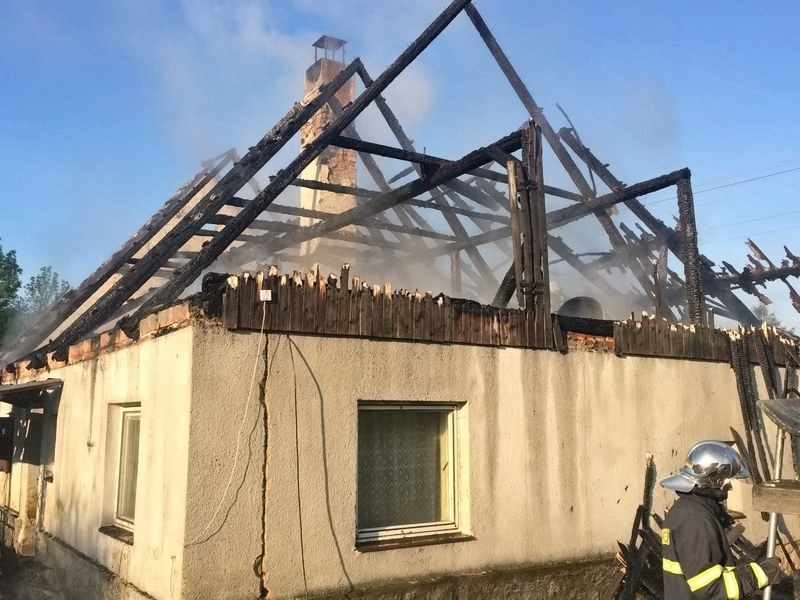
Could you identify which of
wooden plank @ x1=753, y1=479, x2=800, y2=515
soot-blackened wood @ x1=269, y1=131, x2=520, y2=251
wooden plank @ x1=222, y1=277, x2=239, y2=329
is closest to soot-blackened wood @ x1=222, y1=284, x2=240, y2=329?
wooden plank @ x1=222, y1=277, x2=239, y2=329

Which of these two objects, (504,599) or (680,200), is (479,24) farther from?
(504,599)

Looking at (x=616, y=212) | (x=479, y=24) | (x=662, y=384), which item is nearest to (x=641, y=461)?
(x=662, y=384)

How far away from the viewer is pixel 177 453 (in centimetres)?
523

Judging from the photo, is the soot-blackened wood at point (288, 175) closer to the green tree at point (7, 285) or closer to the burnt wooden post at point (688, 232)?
the burnt wooden post at point (688, 232)

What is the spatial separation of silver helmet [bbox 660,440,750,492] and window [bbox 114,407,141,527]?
5.08m

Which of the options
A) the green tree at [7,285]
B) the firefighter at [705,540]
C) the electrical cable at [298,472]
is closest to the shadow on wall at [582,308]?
the electrical cable at [298,472]

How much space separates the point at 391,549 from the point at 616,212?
9.40 m

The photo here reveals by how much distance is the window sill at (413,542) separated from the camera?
576 centimetres

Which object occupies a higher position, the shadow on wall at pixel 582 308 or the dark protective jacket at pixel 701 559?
the shadow on wall at pixel 582 308

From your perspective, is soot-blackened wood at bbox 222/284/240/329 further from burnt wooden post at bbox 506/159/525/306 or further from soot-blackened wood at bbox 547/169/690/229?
soot-blackened wood at bbox 547/169/690/229

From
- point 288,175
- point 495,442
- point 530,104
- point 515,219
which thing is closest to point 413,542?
point 495,442

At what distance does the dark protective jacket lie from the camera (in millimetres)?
3475

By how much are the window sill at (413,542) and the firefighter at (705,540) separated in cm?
257

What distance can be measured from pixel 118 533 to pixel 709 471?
532 cm
